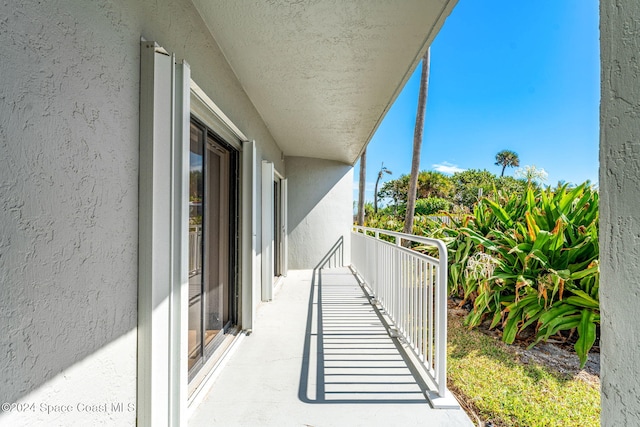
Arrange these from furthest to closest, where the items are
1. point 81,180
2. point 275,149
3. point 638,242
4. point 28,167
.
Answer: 1. point 275,149
2. point 81,180
3. point 28,167
4. point 638,242

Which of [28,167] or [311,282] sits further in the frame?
[311,282]

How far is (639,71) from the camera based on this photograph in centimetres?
70

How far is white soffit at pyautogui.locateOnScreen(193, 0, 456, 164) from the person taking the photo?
1999 mm

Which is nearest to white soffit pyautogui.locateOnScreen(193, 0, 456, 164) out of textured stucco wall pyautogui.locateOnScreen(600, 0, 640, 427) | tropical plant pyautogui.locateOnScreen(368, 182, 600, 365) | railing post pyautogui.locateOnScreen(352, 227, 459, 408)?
textured stucco wall pyautogui.locateOnScreen(600, 0, 640, 427)

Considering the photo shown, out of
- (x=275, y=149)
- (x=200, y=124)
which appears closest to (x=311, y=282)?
(x=275, y=149)

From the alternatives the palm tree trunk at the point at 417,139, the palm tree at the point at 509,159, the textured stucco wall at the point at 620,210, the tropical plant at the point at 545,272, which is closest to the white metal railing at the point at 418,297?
the tropical plant at the point at 545,272

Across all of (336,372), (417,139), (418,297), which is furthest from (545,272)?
(417,139)

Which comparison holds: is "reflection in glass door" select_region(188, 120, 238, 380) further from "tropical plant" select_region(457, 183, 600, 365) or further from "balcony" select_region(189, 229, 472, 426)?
"tropical plant" select_region(457, 183, 600, 365)

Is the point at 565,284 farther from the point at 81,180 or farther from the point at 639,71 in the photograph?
the point at 81,180

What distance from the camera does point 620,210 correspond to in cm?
74

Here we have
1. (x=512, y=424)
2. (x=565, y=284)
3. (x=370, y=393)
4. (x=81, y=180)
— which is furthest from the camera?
(x=565, y=284)

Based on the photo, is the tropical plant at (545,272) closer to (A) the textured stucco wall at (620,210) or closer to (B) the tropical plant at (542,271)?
(B) the tropical plant at (542,271)

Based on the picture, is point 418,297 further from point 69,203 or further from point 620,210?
point 69,203

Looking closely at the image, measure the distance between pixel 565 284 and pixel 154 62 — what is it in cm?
361
